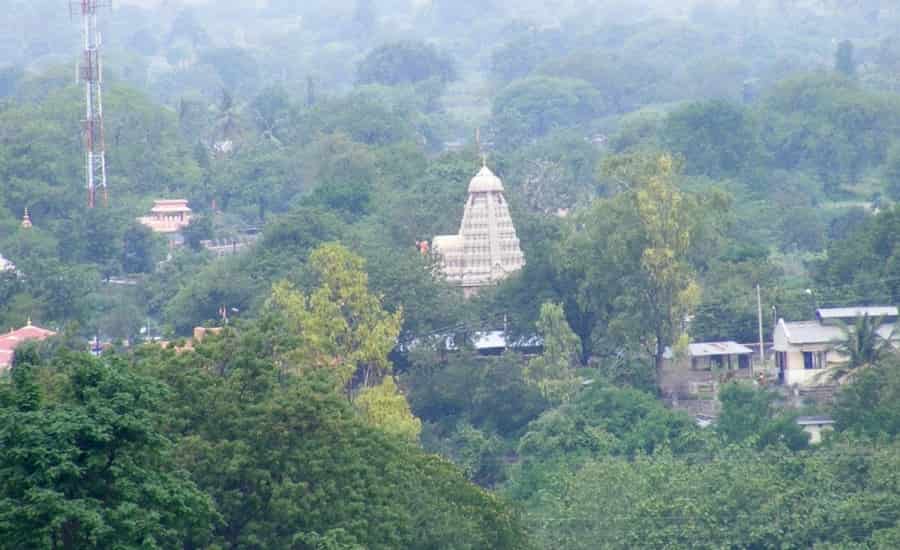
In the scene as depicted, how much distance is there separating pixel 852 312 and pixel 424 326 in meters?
6.95

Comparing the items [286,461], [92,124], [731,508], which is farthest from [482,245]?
[286,461]

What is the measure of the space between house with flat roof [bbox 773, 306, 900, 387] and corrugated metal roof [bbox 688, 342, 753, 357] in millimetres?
681

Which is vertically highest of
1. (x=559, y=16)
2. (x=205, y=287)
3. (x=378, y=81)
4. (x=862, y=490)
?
(x=559, y=16)

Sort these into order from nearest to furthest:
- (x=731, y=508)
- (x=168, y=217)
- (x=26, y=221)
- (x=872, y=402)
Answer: (x=731, y=508) → (x=872, y=402) → (x=26, y=221) → (x=168, y=217)

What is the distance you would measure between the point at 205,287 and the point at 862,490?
17497 millimetres

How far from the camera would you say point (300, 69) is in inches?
5344

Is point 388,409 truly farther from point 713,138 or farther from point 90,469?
point 713,138

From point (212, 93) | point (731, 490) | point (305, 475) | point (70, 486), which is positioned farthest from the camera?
point (212, 93)

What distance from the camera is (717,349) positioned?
41500 millimetres

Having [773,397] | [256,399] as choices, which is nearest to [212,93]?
[773,397]

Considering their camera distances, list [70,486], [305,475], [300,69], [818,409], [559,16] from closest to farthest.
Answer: [70,486] → [305,475] → [818,409] → [300,69] → [559,16]

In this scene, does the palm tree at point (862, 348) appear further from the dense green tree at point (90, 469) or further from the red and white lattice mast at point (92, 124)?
the red and white lattice mast at point (92, 124)

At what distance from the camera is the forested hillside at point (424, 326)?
2512cm

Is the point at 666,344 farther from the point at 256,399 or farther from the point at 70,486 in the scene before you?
the point at 70,486
